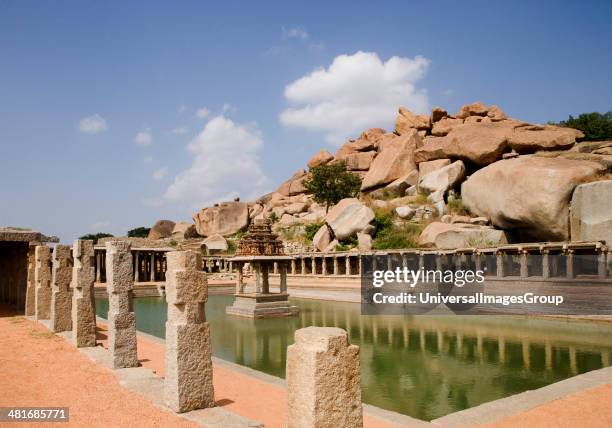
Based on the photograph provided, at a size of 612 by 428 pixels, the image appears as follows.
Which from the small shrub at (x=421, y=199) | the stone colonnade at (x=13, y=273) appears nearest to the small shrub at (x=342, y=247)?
the small shrub at (x=421, y=199)

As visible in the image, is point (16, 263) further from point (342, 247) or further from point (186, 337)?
point (342, 247)

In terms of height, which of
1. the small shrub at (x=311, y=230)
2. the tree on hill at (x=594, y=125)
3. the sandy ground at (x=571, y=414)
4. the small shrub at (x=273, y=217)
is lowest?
the sandy ground at (x=571, y=414)

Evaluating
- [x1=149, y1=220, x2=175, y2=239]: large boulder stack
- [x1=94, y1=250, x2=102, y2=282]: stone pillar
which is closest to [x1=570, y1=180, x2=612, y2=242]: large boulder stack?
[x1=94, y1=250, x2=102, y2=282]: stone pillar

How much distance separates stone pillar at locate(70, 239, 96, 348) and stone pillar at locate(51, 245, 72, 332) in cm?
148

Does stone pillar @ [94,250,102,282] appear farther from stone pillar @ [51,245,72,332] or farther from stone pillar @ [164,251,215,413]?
stone pillar @ [164,251,215,413]

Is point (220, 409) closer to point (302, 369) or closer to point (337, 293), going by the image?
point (302, 369)

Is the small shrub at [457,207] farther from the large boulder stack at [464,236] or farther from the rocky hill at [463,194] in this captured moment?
the large boulder stack at [464,236]

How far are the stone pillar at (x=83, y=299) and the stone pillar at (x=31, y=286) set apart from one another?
18.3 ft

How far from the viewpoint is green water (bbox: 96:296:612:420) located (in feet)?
33.5

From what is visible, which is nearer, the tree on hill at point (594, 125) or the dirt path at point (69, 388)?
the dirt path at point (69, 388)

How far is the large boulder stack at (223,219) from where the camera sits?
56781 millimetres

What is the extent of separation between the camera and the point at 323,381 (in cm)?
406

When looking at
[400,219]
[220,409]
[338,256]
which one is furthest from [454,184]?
[220,409]

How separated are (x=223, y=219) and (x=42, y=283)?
42.6 metres
